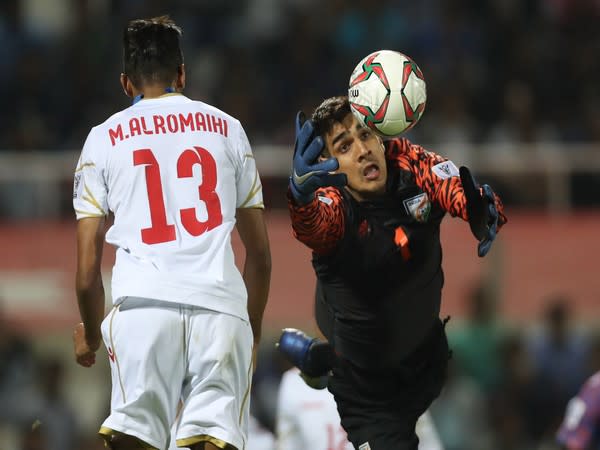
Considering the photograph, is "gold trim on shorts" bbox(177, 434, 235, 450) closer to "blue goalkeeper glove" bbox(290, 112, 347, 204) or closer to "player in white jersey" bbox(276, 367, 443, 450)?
"blue goalkeeper glove" bbox(290, 112, 347, 204)

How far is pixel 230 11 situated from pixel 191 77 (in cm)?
142

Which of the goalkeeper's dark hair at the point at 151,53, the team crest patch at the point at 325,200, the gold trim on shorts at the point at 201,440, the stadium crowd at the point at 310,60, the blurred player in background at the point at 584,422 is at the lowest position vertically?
the blurred player in background at the point at 584,422

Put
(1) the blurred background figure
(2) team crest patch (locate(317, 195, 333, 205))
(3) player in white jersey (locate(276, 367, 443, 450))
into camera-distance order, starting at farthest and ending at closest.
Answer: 1. (1) the blurred background figure
2. (3) player in white jersey (locate(276, 367, 443, 450))
3. (2) team crest patch (locate(317, 195, 333, 205))

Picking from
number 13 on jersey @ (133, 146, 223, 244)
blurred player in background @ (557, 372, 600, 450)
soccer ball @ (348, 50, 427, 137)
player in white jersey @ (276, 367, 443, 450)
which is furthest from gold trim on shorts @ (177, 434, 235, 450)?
blurred player in background @ (557, 372, 600, 450)

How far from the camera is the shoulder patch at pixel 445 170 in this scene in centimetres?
635

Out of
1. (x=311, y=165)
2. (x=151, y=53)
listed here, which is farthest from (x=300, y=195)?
(x=151, y=53)

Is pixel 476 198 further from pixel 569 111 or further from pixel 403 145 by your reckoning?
pixel 569 111

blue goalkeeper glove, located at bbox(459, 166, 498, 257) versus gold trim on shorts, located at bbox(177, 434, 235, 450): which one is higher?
blue goalkeeper glove, located at bbox(459, 166, 498, 257)

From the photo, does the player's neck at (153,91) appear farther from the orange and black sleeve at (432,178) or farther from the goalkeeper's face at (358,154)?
the orange and black sleeve at (432,178)

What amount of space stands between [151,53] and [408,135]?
7305mm

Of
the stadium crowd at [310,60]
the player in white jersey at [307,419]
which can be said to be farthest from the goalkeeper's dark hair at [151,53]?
the stadium crowd at [310,60]

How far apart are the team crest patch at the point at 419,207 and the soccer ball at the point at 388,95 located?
1.08 feet

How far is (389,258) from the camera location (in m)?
6.58

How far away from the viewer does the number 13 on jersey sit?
549cm
